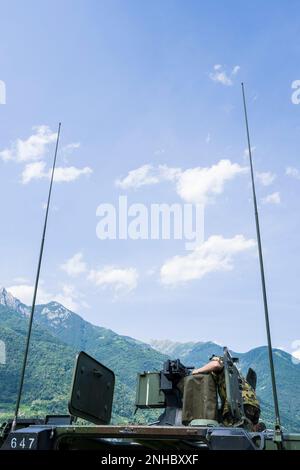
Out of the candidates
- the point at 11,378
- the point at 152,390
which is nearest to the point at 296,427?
the point at 11,378

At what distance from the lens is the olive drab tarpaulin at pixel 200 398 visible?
21.6 ft

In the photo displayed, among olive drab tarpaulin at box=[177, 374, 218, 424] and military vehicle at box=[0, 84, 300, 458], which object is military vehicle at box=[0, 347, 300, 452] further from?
olive drab tarpaulin at box=[177, 374, 218, 424]

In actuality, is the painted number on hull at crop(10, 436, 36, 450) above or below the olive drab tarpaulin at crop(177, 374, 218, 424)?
below

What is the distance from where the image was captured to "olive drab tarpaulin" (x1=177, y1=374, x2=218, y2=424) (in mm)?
6598

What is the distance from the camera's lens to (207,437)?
4.49 m

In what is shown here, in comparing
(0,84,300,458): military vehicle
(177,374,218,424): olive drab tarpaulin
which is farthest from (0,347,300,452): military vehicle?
(177,374,218,424): olive drab tarpaulin

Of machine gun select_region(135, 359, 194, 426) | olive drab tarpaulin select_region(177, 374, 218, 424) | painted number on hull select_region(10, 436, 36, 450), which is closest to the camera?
painted number on hull select_region(10, 436, 36, 450)

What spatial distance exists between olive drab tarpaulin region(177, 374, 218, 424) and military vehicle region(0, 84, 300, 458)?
0.21ft

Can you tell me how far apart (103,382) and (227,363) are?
1.70 metres

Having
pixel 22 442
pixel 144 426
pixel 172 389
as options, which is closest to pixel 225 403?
pixel 172 389

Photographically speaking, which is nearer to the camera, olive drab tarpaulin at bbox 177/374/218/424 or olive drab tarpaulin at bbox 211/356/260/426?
olive drab tarpaulin at bbox 177/374/218/424

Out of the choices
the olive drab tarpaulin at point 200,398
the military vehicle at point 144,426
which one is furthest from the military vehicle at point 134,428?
the olive drab tarpaulin at point 200,398
